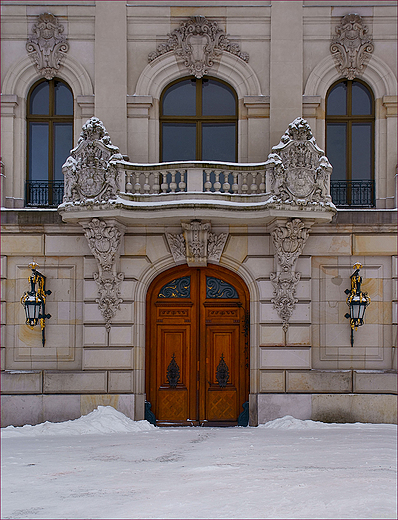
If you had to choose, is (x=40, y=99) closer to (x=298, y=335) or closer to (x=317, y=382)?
(x=298, y=335)

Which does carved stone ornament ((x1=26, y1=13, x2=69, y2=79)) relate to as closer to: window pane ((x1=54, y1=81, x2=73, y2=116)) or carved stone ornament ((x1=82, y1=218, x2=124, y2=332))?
window pane ((x1=54, y1=81, x2=73, y2=116))

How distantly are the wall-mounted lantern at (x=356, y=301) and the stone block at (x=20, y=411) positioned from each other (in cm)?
725

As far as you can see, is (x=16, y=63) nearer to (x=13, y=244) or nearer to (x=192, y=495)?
(x=13, y=244)

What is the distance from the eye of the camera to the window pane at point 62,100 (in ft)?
50.8

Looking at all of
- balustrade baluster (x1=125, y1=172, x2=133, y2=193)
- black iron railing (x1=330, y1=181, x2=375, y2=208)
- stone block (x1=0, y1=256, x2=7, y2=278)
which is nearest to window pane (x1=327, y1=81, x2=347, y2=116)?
black iron railing (x1=330, y1=181, x2=375, y2=208)

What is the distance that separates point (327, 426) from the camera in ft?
45.2

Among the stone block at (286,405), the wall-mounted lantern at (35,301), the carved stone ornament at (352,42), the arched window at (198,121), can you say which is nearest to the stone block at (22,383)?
the wall-mounted lantern at (35,301)

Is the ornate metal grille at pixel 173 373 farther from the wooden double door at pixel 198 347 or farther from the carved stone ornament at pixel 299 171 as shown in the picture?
the carved stone ornament at pixel 299 171

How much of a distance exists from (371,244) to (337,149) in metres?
2.45

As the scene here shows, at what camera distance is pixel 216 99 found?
15438 millimetres

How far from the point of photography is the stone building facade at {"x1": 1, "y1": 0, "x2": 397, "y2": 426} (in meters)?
14.4

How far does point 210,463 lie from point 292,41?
9864 millimetres

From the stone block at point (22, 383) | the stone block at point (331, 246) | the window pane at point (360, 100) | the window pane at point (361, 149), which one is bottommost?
the stone block at point (22, 383)

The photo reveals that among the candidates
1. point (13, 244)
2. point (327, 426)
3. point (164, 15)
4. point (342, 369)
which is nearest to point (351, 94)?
point (164, 15)
